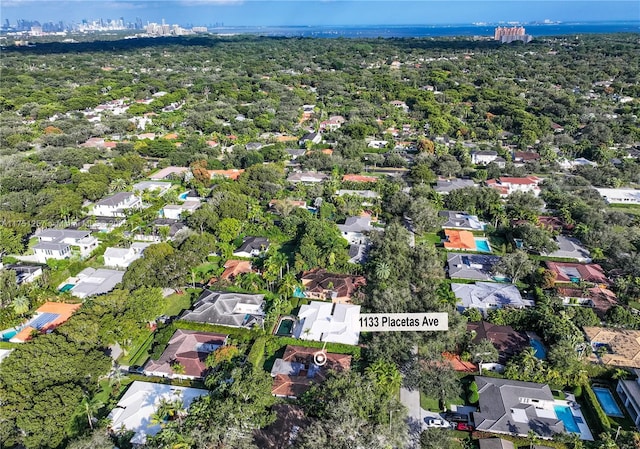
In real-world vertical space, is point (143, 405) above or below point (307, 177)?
below

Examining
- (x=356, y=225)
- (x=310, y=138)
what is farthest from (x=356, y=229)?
(x=310, y=138)

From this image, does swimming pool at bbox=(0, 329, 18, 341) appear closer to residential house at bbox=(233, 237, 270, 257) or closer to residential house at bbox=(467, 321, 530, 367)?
residential house at bbox=(233, 237, 270, 257)

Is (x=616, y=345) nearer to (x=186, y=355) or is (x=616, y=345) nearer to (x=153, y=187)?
(x=186, y=355)

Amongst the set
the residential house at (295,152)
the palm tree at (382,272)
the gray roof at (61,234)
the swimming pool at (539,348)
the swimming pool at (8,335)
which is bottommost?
the swimming pool at (8,335)

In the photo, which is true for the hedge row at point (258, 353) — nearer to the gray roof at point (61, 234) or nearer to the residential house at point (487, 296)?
the residential house at point (487, 296)

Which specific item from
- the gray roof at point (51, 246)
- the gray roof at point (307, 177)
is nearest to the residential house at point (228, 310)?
the gray roof at point (51, 246)

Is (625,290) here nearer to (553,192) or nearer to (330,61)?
(553,192)

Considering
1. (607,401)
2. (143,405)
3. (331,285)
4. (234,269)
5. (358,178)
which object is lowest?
(607,401)

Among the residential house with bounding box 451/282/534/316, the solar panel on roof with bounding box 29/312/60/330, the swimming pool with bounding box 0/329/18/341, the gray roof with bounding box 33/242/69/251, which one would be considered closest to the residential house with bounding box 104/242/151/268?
the gray roof with bounding box 33/242/69/251
